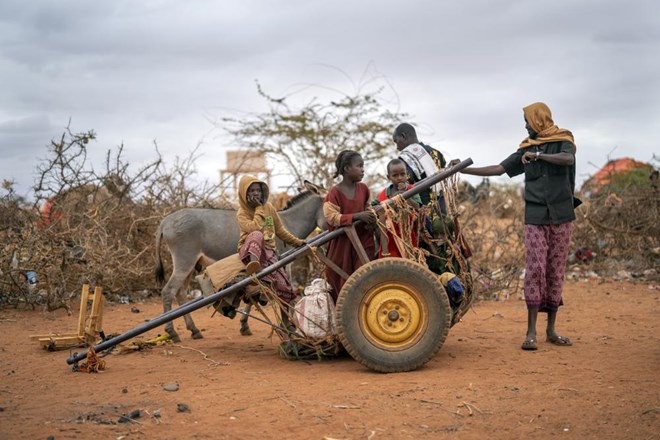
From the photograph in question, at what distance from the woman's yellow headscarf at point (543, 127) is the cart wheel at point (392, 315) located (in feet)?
5.75

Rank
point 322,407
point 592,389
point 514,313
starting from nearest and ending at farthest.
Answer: point 322,407, point 592,389, point 514,313

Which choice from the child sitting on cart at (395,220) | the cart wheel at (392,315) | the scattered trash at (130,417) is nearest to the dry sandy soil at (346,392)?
the scattered trash at (130,417)

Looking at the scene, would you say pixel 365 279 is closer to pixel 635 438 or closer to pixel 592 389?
pixel 592 389

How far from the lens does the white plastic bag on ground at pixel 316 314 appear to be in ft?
17.9

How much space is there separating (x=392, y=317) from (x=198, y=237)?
3.18 metres

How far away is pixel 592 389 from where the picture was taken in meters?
4.55

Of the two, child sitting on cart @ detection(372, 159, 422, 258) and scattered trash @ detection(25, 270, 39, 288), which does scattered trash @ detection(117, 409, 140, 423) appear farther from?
scattered trash @ detection(25, 270, 39, 288)

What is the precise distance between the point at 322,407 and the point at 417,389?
723mm

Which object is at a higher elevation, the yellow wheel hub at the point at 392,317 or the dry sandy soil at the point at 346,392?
the yellow wheel hub at the point at 392,317

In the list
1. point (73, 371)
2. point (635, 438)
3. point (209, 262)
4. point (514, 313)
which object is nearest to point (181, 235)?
point (209, 262)

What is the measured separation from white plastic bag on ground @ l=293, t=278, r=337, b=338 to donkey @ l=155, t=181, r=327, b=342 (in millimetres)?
2036

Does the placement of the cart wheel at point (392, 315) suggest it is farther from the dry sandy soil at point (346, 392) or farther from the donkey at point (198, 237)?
the donkey at point (198, 237)

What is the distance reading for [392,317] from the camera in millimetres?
5066

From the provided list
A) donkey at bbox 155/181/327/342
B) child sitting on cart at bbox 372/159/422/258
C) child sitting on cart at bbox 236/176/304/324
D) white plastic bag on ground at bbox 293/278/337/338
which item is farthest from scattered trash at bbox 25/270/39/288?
child sitting on cart at bbox 372/159/422/258
